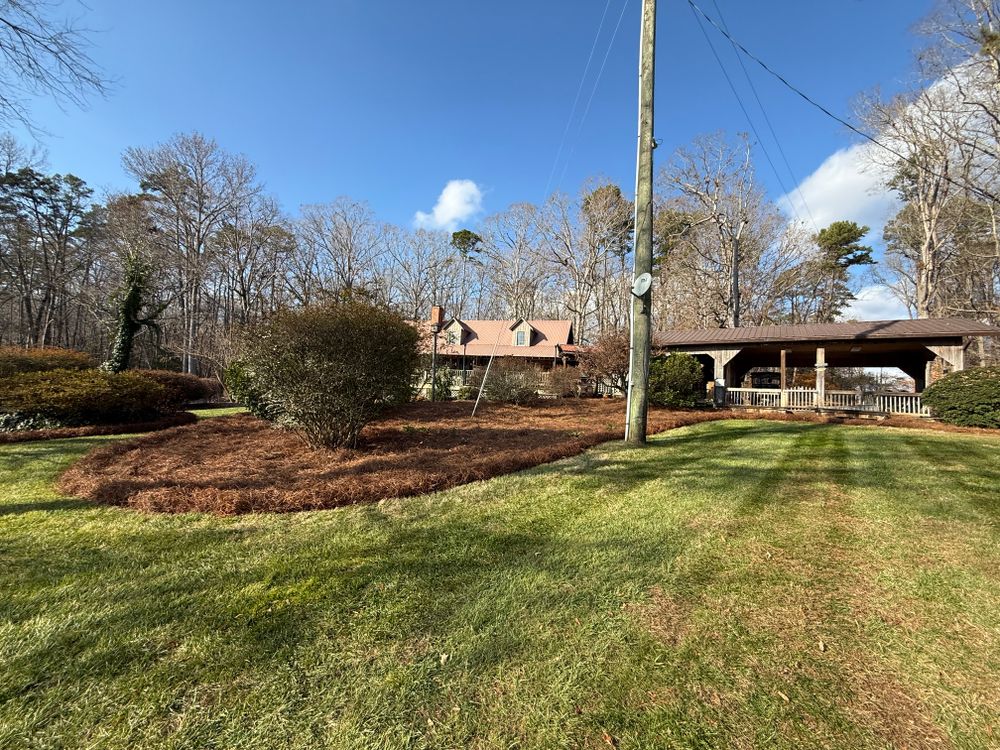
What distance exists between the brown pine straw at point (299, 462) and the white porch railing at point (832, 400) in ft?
26.9

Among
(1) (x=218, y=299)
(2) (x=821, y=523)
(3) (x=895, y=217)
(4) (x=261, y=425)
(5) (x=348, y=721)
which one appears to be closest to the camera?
(5) (x=348, y=721)

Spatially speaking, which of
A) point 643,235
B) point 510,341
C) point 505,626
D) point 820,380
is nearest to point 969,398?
point 820,380

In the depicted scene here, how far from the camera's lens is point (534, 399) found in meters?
14.5

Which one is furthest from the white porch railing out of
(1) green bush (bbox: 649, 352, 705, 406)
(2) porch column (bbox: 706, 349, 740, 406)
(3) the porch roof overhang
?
(1) green bush (bbox: 649, 352, 705, 406)

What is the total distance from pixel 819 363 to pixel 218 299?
3521 cm

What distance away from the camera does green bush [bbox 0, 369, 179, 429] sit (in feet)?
28.1

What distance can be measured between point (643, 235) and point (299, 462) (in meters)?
6.55

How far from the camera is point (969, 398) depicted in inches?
434

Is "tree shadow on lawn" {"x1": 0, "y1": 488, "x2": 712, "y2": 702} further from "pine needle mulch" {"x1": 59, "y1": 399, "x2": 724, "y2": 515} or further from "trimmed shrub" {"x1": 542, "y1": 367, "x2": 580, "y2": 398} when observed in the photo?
"trimmed shrub" {"x1": 542, "y1": 367, "x2": 580, "y2": 398}

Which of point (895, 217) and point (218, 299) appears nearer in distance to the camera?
point (895, 217)

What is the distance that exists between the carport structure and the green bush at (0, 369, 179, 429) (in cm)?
1586

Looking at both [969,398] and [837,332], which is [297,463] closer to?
[969,398]

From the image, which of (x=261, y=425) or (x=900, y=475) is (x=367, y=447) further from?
(x=900, y=475)

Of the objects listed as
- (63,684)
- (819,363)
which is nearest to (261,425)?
(63,684)
